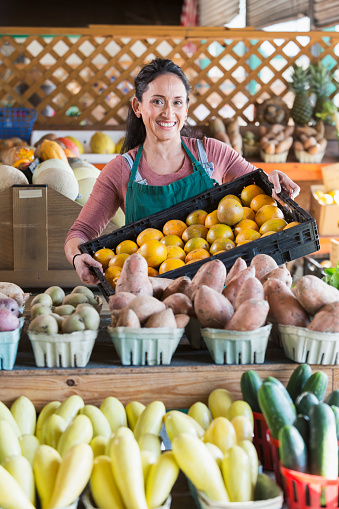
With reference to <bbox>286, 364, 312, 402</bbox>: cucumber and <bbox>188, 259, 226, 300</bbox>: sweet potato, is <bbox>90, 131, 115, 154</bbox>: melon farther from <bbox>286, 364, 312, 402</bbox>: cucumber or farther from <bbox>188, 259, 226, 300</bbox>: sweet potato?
<bbox>286, 364, 312, 402</bbox>: cucumber

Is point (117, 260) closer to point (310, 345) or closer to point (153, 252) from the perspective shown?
point (153, 252)

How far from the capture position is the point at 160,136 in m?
2.37

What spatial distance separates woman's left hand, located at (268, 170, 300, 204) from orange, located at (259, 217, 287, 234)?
118 millimetres

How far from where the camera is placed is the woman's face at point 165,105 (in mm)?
2320

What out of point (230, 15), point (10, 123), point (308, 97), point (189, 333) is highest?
point (230, 15)

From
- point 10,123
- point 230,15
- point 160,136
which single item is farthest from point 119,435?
point 230,15

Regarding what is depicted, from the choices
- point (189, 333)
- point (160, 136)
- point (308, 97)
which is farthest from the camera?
point (308, 97)

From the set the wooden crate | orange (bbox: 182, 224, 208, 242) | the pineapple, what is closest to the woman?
orange (bbox: 182, 224, 208, 242)

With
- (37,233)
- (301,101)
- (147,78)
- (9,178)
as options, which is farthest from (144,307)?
(301,101)

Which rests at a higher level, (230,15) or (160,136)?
(230,15)

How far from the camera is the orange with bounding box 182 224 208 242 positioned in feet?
7.25

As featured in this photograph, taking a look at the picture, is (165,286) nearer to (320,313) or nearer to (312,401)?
(320,313)

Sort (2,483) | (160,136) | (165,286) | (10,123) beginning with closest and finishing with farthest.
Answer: (2,483), (165,286), (160,136), (10,123)

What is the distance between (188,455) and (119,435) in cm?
14
